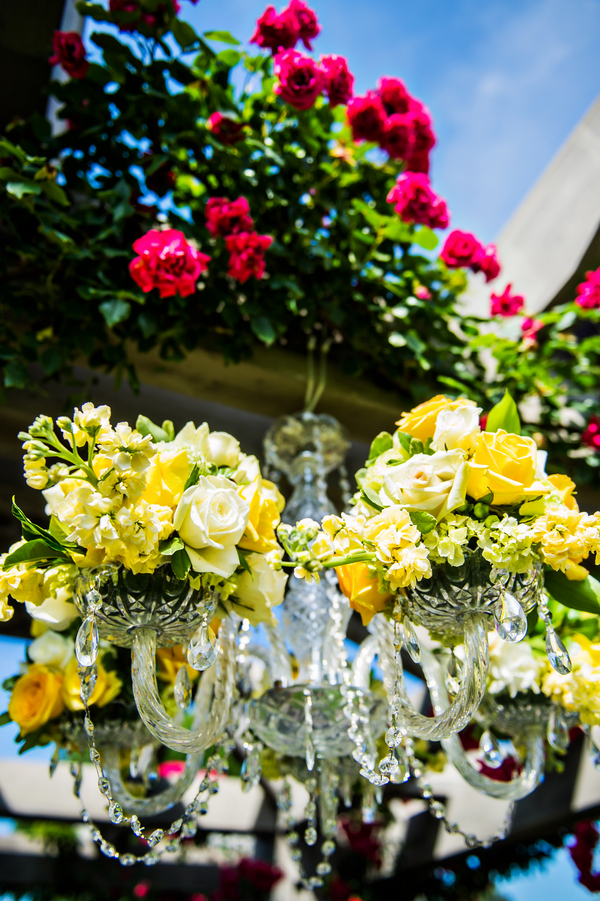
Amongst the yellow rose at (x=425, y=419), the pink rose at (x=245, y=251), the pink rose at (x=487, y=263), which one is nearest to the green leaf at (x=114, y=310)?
the pink rose at (x=245, y=251)

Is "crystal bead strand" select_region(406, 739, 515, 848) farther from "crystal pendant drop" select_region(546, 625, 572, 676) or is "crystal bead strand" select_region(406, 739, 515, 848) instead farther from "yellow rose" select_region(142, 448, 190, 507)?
"yellow rose" select_region(142, 448, 190, 507)

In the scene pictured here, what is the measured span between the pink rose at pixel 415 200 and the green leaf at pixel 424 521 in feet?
2.61

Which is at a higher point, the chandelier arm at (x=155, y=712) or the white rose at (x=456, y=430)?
the white rose at (x=456, y=430)

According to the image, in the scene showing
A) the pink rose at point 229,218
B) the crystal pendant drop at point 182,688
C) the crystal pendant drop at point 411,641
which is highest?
the pink rose at point 229,218

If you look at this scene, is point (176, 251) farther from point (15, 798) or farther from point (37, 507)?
point (15, 798)

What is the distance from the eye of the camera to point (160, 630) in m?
0.73

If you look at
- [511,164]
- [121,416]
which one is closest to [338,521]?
[121,416]

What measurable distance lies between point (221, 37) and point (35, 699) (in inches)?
49.2

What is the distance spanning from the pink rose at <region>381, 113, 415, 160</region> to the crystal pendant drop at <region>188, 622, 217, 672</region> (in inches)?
42.4

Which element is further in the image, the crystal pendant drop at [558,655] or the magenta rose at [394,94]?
the magenta rose at [394,94]

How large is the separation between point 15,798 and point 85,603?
10.2 feet

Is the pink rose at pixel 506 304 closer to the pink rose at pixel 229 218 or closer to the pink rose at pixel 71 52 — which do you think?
the pink rose at pixel 229 218

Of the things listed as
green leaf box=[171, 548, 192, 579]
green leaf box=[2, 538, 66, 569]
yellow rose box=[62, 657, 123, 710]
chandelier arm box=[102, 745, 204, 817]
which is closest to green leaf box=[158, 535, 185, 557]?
green leaf box=[171, 548, 192, 579]

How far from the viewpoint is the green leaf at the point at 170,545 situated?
2.16 feet
